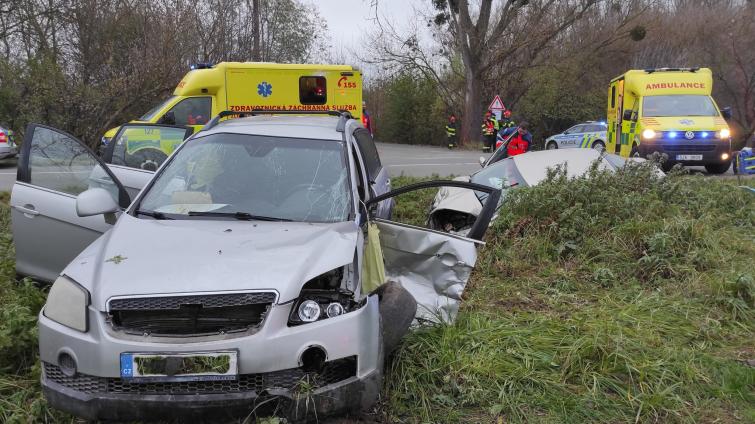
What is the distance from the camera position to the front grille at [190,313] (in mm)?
2670

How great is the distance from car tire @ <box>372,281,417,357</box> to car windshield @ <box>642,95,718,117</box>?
1206 cm

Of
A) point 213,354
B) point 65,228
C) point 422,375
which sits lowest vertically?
point 422,375

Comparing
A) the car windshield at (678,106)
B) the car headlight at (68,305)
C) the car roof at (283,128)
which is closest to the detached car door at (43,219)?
the car roof at (283,128)

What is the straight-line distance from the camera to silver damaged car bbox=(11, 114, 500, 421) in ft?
8.50

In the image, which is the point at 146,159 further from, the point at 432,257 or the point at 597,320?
the point at 597,320

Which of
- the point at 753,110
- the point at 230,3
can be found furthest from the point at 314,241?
the point at 753,110

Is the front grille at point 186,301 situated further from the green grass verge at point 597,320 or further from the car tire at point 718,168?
the car tire at point 718,168

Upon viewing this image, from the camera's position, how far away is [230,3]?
76.3ft

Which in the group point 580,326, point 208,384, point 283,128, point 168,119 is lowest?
point 580,326

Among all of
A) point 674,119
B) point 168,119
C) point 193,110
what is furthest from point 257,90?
point 674,119

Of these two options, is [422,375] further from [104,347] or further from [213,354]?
[104,347]

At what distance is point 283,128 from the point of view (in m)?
4.39

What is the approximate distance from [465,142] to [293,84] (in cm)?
1753

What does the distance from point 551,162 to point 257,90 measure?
6187 millimetres
